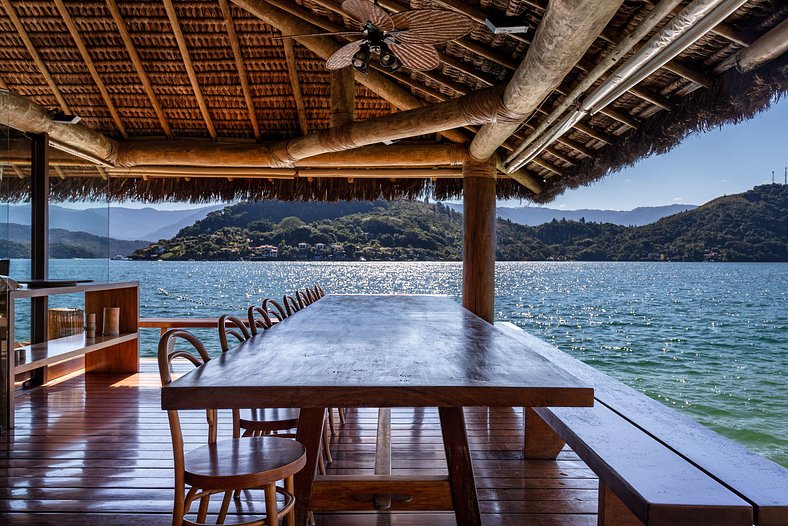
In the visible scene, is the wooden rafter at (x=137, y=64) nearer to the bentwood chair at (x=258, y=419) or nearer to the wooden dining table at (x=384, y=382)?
the wooden dining table at (x=384, y=382)

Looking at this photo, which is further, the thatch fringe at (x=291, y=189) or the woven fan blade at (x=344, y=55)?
the thatch fringe at (x=291, y=189)

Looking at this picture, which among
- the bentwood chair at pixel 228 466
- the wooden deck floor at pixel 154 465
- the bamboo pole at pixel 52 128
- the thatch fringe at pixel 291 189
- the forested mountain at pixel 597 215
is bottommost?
the wooden deck floor at pixel 154 465

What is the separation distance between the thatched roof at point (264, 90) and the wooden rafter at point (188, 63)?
19 millimetres

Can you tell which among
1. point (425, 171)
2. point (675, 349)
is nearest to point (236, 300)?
point (675, 349)

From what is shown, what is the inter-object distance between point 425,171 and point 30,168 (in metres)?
3.66

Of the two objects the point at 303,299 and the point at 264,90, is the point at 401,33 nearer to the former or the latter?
the point at 303,299

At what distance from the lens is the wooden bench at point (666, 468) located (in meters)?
1.39

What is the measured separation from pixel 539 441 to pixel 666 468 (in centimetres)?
146

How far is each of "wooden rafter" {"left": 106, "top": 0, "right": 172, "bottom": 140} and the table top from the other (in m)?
3.62

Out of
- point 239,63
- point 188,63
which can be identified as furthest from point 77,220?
point 239,63

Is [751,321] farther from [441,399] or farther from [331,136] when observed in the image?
[441,399]

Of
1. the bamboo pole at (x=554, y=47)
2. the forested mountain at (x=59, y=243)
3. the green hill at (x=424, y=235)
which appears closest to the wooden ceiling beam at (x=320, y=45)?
the bamboo pole at (x=554, y=47)

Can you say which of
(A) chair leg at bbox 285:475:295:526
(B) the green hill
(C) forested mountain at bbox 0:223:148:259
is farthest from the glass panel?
(B) the green hill

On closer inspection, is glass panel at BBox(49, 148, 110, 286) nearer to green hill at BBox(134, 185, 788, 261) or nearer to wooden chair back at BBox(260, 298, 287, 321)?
wooden chair back at BBox(260, 298, 287, 321)
